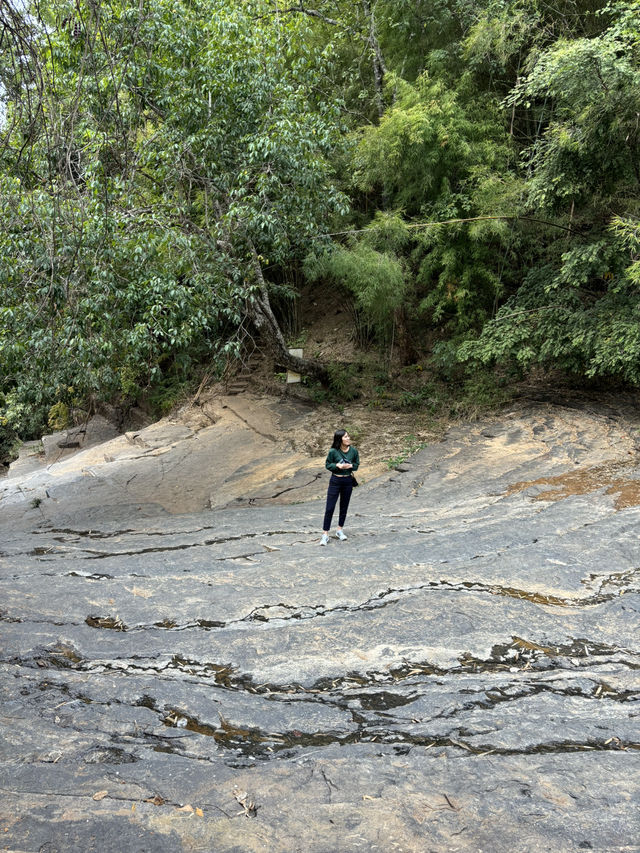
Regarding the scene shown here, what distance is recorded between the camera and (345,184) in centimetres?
1311

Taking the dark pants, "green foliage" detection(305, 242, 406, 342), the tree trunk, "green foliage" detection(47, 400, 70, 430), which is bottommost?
"green foliage" detection(47, 400, 70, 430)

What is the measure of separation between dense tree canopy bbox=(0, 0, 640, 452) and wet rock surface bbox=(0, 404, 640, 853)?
9.45 feet

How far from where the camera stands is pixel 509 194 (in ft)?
36.4

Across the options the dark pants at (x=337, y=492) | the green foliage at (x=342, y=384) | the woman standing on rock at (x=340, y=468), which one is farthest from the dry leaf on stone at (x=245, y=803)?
the green foliage at (x=342, y=384)

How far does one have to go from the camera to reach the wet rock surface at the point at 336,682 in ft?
8.26

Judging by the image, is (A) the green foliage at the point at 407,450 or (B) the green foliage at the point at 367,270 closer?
(A) the green foliage at the point at 407,450

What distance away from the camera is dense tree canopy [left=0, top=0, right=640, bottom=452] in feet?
26.0

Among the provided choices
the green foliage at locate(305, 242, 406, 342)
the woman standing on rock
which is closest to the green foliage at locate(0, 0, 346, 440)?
the green foliage at locate(305, 242, 406, 342)

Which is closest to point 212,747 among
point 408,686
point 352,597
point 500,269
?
point 408,686

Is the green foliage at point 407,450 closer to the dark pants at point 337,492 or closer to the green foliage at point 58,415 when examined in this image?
the dark pants at point 337,492

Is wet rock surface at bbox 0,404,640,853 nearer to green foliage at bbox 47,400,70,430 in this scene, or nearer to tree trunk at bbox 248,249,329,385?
tree trunk at bbox 248,249,329,385

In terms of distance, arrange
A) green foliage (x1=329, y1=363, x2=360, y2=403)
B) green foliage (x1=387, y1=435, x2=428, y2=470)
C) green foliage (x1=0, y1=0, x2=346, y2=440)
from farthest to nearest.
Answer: green foliage (x1=329, y1=363, x2=360, y2=403) → green foliage (x1=387, y1=435, x2=428, y2=470) → green foliage (x1=0, y1=0, x2=346, y2=440)

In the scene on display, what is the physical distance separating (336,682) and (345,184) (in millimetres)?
11268

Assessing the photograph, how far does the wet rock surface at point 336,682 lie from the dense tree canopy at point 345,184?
2.88 m
